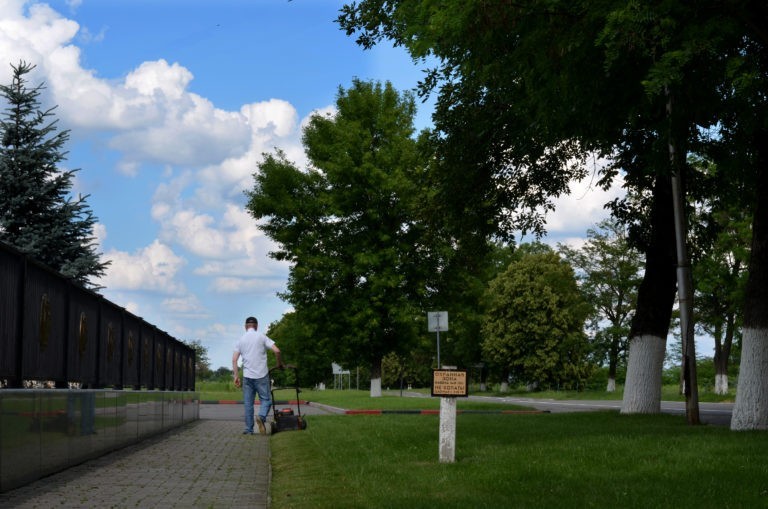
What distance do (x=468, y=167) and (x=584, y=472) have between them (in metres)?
12.6

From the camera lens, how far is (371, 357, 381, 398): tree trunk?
45.8 metres

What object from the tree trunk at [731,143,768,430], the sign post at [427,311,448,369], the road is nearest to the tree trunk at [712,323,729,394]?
the road

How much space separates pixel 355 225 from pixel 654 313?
24928 millimetres

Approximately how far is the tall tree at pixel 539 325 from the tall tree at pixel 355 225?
32178 millimetres

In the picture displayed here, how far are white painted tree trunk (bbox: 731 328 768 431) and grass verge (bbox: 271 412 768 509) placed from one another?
2.25 feet

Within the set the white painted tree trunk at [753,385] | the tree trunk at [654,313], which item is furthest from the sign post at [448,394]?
the tree trunk at [654,313]

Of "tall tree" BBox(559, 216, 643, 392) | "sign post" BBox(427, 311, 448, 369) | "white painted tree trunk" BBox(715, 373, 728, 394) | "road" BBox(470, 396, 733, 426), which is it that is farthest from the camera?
"tall tree" BBox(559, 216, 643, 392)

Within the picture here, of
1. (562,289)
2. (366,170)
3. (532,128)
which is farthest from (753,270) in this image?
(562,289)

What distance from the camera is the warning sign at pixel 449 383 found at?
36.3 ft

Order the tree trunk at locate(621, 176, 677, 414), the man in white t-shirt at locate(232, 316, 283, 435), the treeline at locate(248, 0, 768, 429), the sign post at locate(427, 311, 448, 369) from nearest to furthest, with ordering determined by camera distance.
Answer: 1. the treeline at locate(248, 0, 768, 429)
2. the man in white t-shirt at locate(232, 316, 283, 435)
3. the tree trunk at locate(621, 176, 677, 414)
4. the sign post at locate(427, 311, 448, 369)

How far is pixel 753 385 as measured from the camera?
50.3ft

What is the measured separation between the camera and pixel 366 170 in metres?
42.9

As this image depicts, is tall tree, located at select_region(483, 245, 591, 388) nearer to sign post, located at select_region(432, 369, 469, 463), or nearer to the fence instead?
the fence

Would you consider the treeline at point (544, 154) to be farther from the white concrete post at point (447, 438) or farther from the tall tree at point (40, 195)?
the tall tree at point (40, 195)
